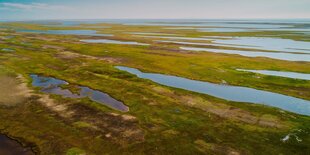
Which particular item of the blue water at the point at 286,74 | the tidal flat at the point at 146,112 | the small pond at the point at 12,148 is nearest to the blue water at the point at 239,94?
the tidal flat at the point at 146,112

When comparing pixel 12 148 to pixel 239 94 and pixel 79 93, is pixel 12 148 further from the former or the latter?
pixel 239 94

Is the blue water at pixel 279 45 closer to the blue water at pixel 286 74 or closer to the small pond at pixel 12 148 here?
the blue water at pixel 286 74

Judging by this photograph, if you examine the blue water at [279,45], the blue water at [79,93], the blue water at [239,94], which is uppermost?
the blue water at [279,45]

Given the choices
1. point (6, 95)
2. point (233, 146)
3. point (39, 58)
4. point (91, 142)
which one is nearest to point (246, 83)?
point (233, 146)

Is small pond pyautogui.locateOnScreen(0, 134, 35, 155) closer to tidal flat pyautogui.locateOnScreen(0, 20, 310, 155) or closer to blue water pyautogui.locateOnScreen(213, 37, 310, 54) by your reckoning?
tidal flat pyautogui.locateOnScreen(0, 20, 310, 155)

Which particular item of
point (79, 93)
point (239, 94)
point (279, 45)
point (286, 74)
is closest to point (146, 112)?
point (79, 93)

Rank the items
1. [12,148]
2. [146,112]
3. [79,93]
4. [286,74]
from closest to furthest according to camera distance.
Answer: [12,148], [146,112], [79,93], [286,74]

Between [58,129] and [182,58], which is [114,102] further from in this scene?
[182,58]
